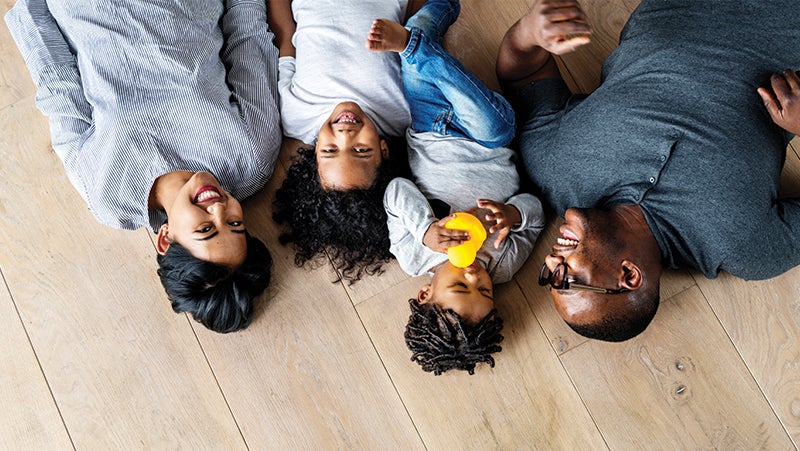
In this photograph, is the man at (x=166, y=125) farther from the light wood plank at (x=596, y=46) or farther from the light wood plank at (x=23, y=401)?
A: the light wood plank at (x=596, y=46)

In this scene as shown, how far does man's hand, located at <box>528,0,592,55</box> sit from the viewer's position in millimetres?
1041

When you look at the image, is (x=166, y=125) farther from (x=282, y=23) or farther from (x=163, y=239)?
(x=282, y=23)

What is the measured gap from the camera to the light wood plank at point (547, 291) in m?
1.21

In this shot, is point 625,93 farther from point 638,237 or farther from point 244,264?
point 244,264

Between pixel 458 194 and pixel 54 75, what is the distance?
30.1 inches

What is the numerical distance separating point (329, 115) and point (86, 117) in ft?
1.45

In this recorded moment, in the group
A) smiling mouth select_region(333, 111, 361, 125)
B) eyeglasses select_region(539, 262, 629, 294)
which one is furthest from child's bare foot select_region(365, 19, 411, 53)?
eyeglasses select_region(539, 262, 629, 294)

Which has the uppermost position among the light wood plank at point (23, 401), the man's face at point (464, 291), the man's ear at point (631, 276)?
the man's ear at point (631, 276)

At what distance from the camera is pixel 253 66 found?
125cm

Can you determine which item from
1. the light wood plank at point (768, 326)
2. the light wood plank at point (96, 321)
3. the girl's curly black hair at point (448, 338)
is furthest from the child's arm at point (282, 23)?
the light wood plank at point (768, 326)

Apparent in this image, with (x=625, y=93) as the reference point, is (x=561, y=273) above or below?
below

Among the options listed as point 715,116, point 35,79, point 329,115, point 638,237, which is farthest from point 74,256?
point 715,116

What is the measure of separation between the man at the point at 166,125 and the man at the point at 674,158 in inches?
20.6

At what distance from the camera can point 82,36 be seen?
1195 millimetres
